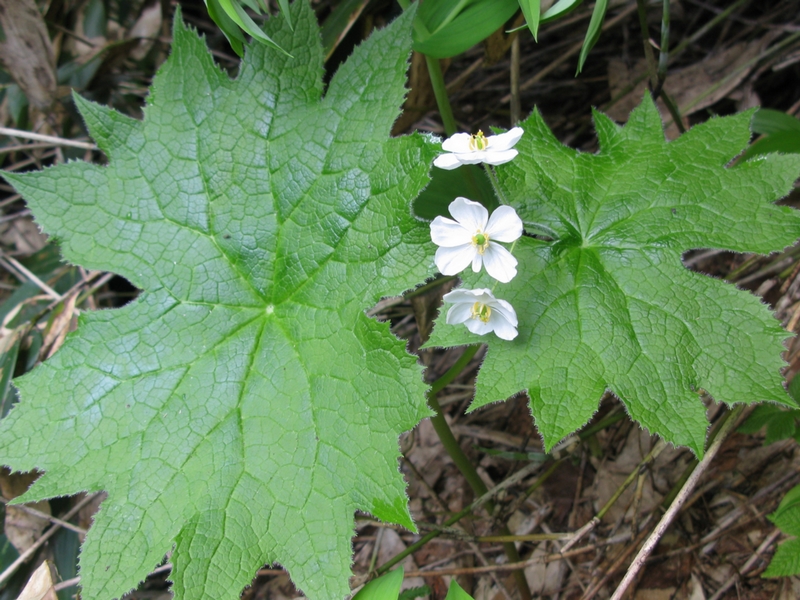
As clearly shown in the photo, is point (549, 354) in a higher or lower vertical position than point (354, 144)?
lower

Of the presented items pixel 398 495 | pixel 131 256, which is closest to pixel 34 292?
pixel 131 256

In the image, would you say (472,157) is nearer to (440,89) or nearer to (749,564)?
(440,89)

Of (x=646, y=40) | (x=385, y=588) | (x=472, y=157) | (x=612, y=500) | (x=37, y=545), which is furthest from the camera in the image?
(x=37, y=545)

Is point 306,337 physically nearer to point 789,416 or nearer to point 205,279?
point 205,279

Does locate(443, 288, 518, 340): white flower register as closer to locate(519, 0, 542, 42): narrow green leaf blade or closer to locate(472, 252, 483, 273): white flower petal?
locate(472, 252, 483, 273): white flower petal

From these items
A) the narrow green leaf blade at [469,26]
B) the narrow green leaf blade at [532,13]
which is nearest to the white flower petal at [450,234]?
the narrow green leaf blade at [532,13]

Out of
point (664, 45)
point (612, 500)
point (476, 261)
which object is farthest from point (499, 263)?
point (664, 45)
